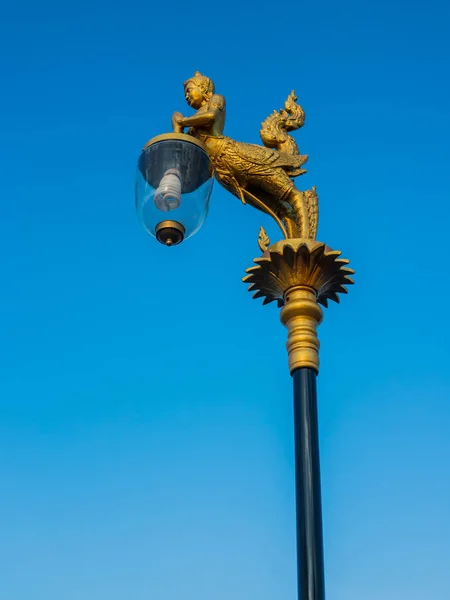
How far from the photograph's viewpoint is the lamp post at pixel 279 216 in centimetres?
627

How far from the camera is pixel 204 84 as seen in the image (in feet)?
27.3

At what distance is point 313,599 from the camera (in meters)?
5.68

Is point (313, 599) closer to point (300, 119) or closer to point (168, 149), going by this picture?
point (168, 149)

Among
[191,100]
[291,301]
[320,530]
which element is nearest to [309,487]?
[320,530]

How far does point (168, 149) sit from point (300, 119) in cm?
185

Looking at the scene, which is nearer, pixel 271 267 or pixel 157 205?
pixel 157 205

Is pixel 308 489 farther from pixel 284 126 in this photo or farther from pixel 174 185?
pixel 284 126

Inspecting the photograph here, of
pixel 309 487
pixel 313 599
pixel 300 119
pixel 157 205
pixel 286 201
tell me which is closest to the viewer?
pixel 313 599

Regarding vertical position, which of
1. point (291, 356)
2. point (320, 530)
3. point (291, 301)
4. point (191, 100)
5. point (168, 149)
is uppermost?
point (191, 100)

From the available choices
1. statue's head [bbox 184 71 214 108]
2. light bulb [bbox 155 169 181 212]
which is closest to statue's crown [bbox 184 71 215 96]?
statue's head [bbox 184 71 214 108]

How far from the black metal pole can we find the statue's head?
9.15ft

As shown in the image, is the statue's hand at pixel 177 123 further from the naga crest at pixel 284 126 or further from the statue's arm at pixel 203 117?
the naga crest at pixel 284 126

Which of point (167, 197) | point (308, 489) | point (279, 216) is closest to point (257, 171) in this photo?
point (279, 216)

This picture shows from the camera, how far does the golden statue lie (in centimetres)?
771
